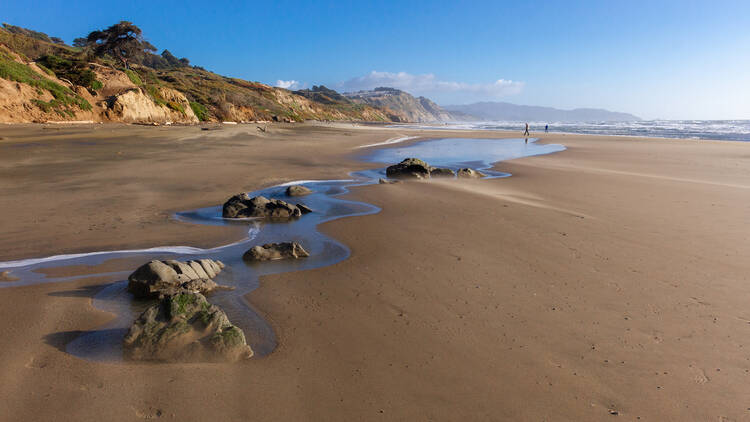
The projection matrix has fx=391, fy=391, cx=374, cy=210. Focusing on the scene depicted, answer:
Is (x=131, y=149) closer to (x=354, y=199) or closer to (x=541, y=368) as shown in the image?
(x=354, y=199)

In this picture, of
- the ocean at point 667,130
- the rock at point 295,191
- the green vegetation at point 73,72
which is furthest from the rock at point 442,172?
the ocean at point 667,130

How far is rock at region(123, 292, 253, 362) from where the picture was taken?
2.76m

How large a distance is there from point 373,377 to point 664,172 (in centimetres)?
1480

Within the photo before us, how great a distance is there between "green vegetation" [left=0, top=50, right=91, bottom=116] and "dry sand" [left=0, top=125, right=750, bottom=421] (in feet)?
60.9

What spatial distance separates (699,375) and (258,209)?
6.19 metres

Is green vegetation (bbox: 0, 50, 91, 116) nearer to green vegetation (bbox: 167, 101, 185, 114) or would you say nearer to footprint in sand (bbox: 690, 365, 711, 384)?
green vegetation (bbox: 167, 101, 185, 114)

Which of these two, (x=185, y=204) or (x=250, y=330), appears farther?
(x=185, y=204)

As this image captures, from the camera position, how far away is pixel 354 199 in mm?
8680

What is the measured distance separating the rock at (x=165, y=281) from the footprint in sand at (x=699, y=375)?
13.2ft

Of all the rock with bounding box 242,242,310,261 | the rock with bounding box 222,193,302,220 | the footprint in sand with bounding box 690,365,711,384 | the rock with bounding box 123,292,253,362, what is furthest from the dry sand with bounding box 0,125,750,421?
the rock with bounding box 222,193,302,220

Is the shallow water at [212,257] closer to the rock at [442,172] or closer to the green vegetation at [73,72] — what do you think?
the rock at [442,172]

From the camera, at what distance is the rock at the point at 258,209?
6949 millimetres

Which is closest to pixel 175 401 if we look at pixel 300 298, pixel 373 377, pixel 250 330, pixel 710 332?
pixel 250 330

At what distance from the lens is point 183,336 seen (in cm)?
285
